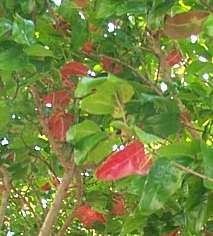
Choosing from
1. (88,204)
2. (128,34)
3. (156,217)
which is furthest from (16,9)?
(88,204)

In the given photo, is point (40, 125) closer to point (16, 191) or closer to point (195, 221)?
point (16, 191)

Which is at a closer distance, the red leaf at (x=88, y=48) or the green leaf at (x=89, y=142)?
the green leaf at (x=89, y=142)

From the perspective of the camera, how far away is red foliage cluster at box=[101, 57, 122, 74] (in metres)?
1.32

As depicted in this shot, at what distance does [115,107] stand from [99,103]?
0.03 meters

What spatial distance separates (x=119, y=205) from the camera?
1731 millimetres

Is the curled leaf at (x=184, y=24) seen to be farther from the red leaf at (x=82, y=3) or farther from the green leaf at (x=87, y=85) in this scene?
the green leaf at (x=87, y=85)

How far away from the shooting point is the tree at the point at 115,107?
883mm

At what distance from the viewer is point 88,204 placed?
170 cm

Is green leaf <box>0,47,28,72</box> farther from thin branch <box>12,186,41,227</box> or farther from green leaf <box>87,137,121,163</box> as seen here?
thin branch <box>12,186,41,227</box>

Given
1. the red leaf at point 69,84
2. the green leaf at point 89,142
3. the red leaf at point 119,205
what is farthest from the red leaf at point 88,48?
the red leaf at point 119,205

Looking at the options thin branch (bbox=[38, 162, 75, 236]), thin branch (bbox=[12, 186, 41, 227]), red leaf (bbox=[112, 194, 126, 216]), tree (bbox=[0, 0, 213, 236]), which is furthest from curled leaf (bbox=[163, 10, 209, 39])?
thin branch (bbox=[12, 186, 41, 227])

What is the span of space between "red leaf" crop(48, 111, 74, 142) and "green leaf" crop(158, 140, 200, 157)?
26.3 inches

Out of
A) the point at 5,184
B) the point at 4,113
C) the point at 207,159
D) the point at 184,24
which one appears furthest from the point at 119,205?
the point at 207,159

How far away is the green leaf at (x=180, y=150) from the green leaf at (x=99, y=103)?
0.11m
